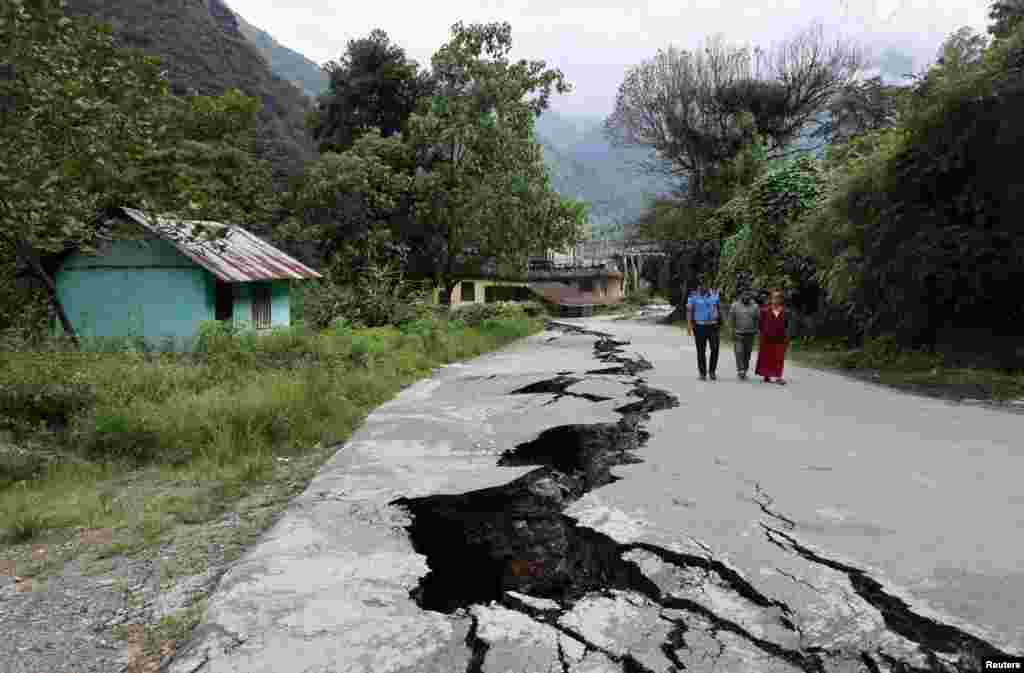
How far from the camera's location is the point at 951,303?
12.3 metres

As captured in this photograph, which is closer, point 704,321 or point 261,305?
point 704,321

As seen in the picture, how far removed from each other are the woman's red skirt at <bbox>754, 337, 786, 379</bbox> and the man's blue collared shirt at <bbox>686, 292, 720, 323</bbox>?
903mm

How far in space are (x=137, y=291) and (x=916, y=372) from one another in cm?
1609

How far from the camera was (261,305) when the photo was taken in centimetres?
1798

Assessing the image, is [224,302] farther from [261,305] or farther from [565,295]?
[565,295]

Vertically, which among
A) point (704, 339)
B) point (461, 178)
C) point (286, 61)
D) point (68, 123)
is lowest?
point (704, 339)

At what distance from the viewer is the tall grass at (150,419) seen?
229 inches

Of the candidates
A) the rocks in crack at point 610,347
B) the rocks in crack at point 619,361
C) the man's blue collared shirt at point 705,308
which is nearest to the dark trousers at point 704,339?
the man's blue collared shirt at point 705,308

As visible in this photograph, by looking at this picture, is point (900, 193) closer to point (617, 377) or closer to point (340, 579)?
point (617, 377)

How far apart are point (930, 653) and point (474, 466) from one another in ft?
12.4

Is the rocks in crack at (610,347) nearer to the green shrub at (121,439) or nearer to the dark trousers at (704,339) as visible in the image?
the dark trousers at (704,339)

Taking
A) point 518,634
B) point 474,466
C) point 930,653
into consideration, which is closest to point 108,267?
point 474,466

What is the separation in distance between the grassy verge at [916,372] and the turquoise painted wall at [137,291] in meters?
13.5

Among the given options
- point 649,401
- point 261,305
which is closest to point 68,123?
point 261,305
